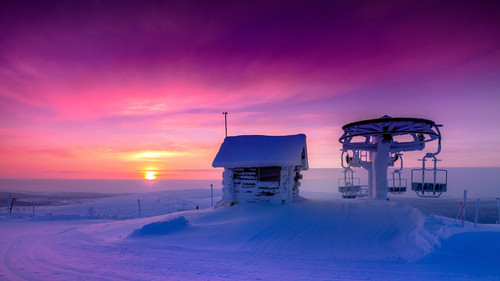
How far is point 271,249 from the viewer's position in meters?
9.88

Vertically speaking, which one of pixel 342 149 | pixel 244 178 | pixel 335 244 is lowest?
pixel 335 244

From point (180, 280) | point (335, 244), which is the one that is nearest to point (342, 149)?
point (335, 244)

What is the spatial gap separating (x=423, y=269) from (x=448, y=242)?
2467mm

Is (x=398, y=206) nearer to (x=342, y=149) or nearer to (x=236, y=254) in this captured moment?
(x=342, y=149)

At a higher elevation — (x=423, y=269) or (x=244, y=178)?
(x=244, y=178)

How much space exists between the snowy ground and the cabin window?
285 centimetres

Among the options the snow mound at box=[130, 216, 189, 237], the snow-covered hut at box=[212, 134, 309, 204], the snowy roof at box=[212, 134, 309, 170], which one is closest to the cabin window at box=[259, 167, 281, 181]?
the snow-covered hut at box=[212, 134, 309, 204]

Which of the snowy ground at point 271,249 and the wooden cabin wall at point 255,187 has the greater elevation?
the wooden cabin wall at point 255,187

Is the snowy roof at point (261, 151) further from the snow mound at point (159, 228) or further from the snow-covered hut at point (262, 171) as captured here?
the snow mound at point (159, 228)

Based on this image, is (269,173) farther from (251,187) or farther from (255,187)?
(251,187)

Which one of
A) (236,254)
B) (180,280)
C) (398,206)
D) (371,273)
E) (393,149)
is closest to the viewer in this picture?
(180,280)

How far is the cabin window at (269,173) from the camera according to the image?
17500 millimetres

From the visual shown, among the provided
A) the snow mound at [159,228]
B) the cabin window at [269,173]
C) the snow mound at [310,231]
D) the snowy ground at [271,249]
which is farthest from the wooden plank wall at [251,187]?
the snow mound at [159,228]

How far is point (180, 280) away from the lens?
701cm
